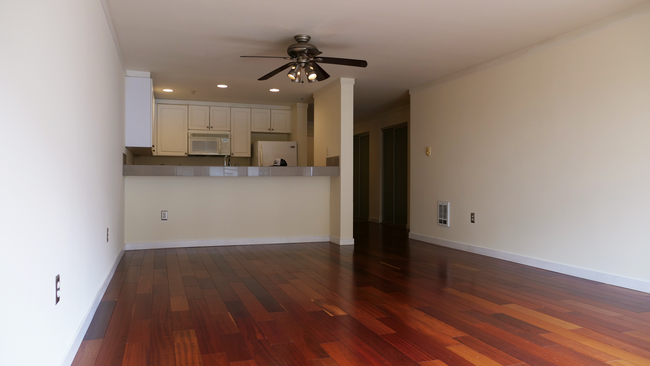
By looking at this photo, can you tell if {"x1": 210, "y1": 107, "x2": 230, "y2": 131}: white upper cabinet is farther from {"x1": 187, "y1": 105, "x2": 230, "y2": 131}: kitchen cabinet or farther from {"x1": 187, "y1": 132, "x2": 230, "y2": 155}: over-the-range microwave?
{"x1": 187, "y1": 132, "x2": 230, "y2": 155}: over-the-range microwave

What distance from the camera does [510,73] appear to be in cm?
477

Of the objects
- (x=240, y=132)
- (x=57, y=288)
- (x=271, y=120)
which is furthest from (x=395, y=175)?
(x=57, y=288)

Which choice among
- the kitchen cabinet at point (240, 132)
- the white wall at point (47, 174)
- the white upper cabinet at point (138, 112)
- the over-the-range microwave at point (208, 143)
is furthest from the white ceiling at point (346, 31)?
the kitchen cabinet at point (240, 132)

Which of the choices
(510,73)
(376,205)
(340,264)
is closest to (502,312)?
(340,264)

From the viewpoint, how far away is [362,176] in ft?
32.1

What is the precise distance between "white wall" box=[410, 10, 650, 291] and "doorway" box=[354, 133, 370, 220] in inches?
146

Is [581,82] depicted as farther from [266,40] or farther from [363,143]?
[363,143]

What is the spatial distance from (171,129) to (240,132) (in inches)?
44.8

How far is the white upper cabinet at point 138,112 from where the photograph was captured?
17.4 feet

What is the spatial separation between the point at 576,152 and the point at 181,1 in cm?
360

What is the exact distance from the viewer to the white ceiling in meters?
3.47

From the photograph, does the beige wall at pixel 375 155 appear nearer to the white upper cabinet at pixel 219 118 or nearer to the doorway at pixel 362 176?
the doorway at pixel 362 176

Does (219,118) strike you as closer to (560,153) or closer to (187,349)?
(560,153)

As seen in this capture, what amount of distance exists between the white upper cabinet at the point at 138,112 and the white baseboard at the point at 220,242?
1.23 metres
